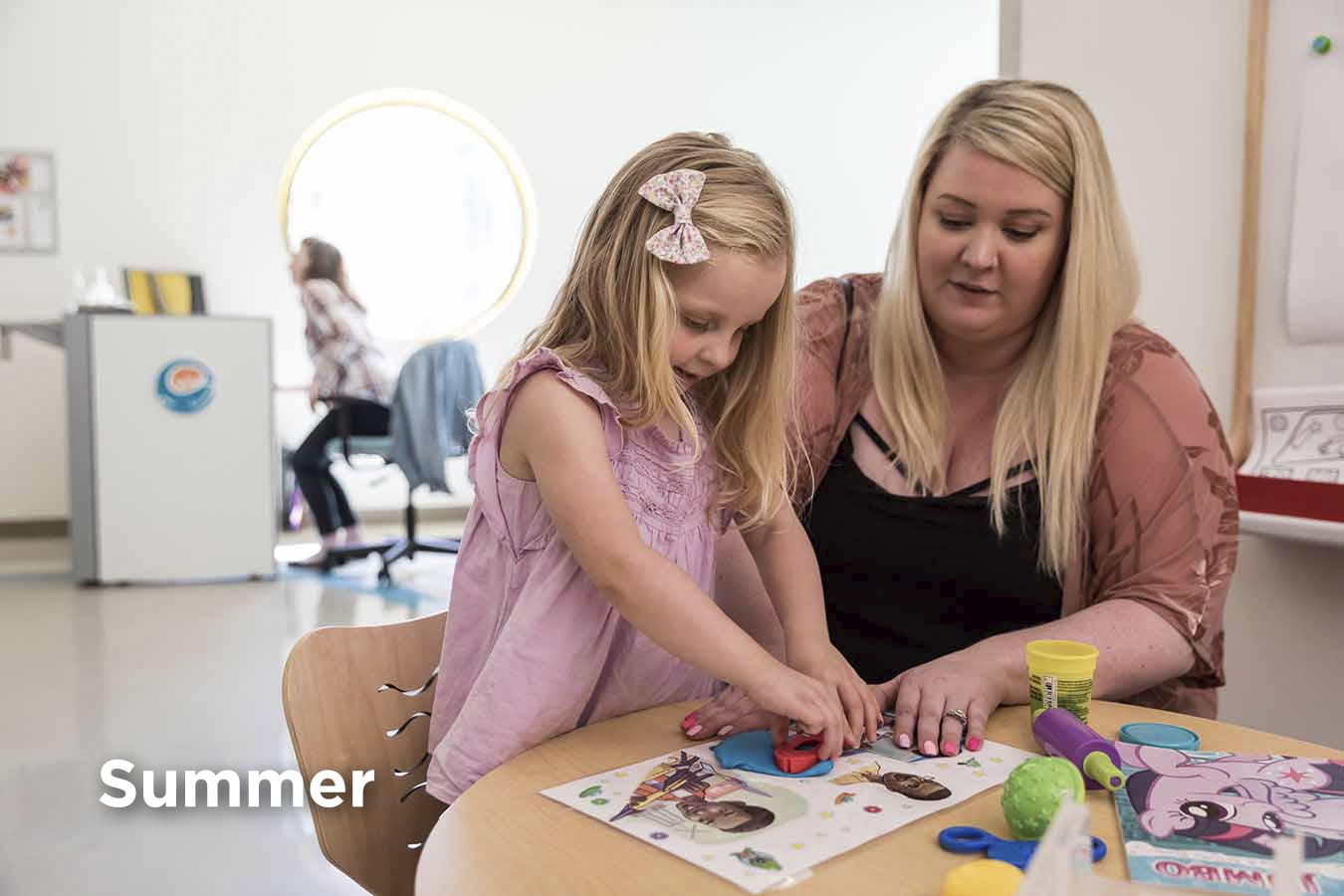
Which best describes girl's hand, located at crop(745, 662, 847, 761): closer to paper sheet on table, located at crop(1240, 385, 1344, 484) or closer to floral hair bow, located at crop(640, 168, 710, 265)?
floral hair bow, located at crop(640, 168, 710, 265)

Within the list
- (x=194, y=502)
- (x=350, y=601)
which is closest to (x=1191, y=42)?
(x=350, y=601)

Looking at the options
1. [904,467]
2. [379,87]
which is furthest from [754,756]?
[379,87]

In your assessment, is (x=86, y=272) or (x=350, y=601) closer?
(x=350, y=601)

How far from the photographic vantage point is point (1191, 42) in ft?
5.93

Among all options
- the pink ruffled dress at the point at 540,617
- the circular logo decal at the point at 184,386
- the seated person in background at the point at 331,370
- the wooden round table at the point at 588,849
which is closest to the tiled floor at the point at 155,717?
the seated person in background at the point at 331,370

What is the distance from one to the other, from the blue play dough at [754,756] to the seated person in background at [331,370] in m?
4.11

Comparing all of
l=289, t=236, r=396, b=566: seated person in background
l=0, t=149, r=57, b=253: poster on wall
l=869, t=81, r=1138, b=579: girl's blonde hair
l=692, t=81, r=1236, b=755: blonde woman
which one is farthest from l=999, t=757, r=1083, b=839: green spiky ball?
l=0, t=149, r=57, b=253: poster on wall

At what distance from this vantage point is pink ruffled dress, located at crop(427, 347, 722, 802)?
3.42ft

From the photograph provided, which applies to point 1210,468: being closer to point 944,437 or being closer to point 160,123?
point 944,437

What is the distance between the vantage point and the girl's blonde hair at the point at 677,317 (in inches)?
42.1

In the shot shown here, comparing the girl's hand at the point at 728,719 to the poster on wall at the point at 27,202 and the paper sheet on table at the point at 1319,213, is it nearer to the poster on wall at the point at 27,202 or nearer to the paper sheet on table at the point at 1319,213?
the paper sheet on table at the point at 1319,213

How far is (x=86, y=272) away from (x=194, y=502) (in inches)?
81.3

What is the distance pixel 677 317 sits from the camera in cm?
108

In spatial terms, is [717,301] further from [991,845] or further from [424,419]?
[424,419]
